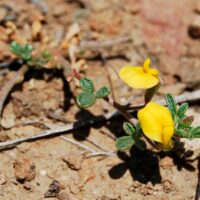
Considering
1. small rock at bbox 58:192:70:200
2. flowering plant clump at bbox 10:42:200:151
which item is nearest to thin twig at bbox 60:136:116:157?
flowering plant clump at bbox 10:42:200:151

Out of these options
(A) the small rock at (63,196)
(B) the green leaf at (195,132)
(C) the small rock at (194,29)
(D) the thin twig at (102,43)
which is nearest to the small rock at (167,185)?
(B) the green leaf at (195,132)

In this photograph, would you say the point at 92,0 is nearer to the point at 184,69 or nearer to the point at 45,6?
the point at 45,6

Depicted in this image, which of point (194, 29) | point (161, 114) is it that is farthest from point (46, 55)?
point (194, 29)

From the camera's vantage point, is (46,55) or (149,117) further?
(46,55)

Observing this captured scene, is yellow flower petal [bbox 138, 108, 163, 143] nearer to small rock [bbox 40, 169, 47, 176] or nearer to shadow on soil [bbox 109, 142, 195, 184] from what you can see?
shadow on soil [bbox 109, 142, 195, 184]

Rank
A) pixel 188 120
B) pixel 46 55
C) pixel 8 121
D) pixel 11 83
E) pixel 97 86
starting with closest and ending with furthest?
pixel 188 120
pixel 8 121
pixel 11 83
pixel 46 55
pixel 97 86

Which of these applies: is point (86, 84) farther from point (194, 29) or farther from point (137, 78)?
point (194, 29)

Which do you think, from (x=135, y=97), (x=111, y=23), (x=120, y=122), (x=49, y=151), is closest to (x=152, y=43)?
(x=111, y=23)
